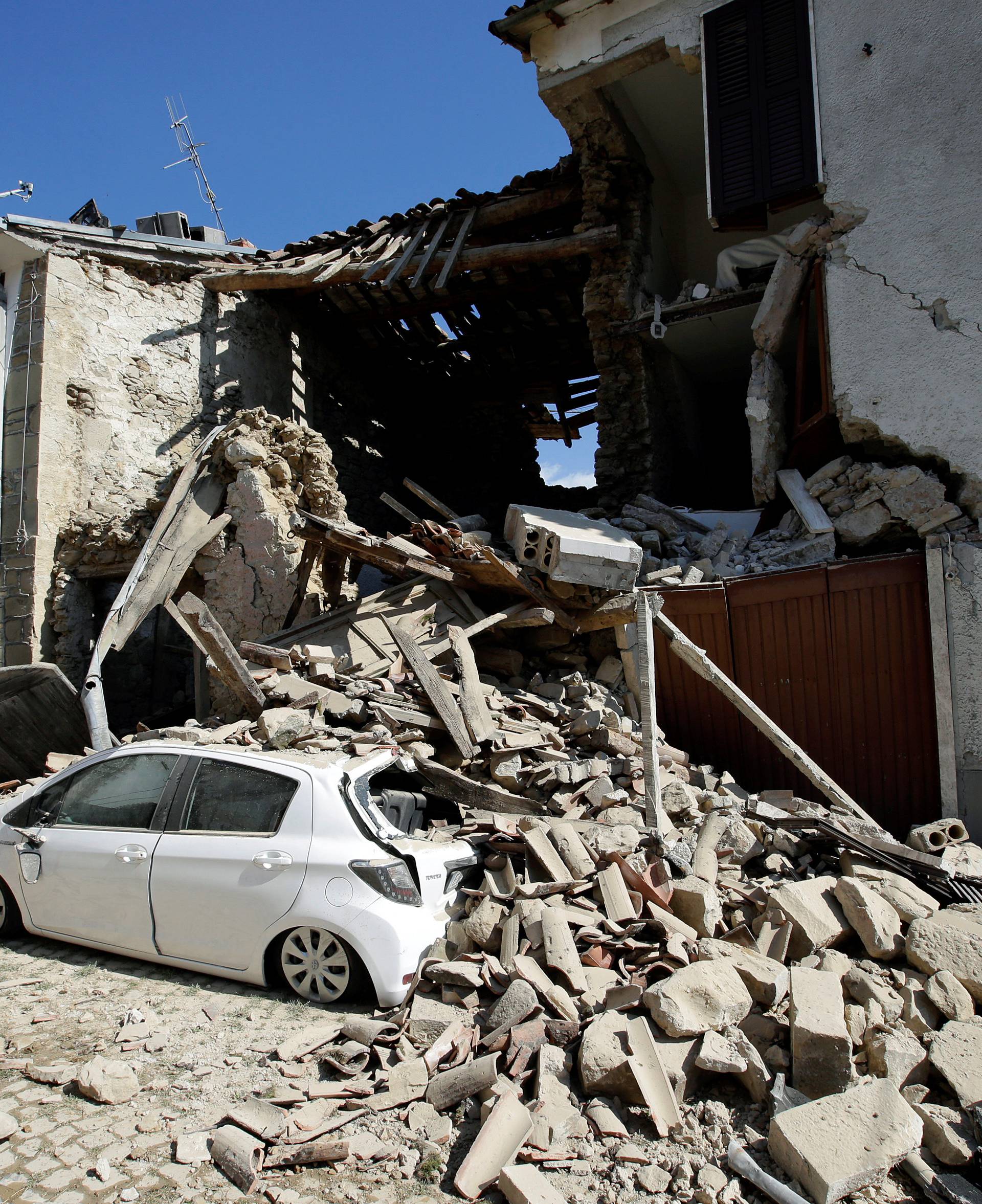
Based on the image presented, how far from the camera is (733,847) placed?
5.59 m

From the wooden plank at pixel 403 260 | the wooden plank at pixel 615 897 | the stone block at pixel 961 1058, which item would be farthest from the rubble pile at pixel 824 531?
the wooden plank at pixel 403 260

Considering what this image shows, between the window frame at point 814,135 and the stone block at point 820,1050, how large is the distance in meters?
8.95

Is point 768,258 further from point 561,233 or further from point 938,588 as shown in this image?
point 938,588

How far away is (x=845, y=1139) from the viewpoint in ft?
9.91

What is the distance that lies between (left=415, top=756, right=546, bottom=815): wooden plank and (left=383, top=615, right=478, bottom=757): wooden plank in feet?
2.17

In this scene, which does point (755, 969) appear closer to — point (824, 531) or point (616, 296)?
point (824, 531)

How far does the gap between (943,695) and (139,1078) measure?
724 centimetres

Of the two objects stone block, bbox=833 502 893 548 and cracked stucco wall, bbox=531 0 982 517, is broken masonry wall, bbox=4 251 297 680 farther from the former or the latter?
cracked stucco wall, bbox=531 0 982 517

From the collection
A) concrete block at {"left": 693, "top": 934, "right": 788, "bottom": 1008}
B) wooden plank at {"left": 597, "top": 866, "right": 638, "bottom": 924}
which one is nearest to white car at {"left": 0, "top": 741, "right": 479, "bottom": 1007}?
wooden plank at {"left": 597, "top": 866, "right": 638, "bottom": 924}

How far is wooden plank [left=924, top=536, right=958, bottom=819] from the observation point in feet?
A: 24.1

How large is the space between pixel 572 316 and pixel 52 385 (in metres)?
8.20

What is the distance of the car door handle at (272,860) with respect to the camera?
4.23 meters

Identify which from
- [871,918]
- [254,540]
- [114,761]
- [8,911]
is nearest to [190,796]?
[114,761]

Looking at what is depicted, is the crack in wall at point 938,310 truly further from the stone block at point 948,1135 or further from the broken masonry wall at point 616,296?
the stone block at point 948,1135
